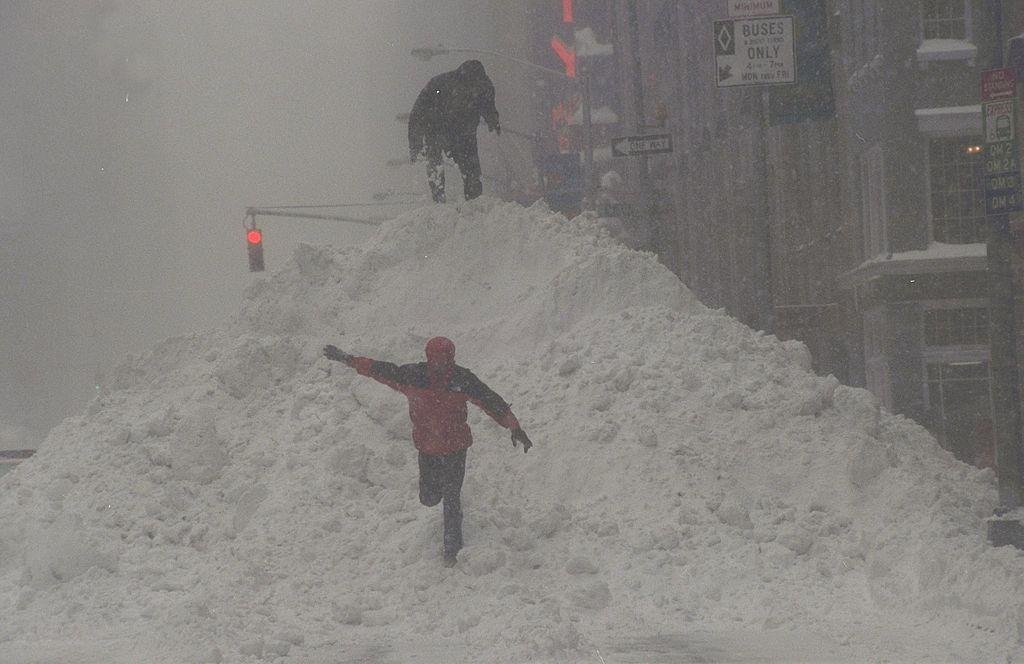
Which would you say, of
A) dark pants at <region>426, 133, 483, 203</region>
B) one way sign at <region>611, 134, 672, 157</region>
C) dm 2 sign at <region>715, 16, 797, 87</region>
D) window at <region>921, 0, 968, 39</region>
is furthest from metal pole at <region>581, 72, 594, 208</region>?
dm 2 sign at <region>715, 16, 797, 87</region>

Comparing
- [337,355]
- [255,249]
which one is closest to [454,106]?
[337,355]

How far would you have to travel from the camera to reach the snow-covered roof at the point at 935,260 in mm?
19984

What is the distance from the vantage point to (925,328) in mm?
20750

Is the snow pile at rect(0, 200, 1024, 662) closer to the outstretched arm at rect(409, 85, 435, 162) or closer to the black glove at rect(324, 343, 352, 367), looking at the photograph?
the black glove at rect(324, 343, 352, 367)

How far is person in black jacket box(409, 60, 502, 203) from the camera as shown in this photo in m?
13.2

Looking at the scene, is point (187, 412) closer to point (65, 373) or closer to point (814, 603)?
point (814, 603)

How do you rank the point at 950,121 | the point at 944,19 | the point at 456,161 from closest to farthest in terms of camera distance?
the point at 456,161
the point at 950,121
the point at 944,19

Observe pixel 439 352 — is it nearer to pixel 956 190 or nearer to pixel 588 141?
pixel 956 190

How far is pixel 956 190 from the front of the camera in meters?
20.2

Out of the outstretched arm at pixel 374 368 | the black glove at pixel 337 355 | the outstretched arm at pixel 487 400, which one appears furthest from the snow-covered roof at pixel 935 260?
the black glove at pixel 337 355

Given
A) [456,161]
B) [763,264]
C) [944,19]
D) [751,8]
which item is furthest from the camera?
[944,19]

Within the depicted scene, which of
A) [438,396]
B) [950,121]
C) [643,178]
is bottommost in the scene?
[438,396]

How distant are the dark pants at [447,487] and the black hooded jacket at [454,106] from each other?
4852 mm

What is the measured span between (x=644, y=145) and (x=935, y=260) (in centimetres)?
627
